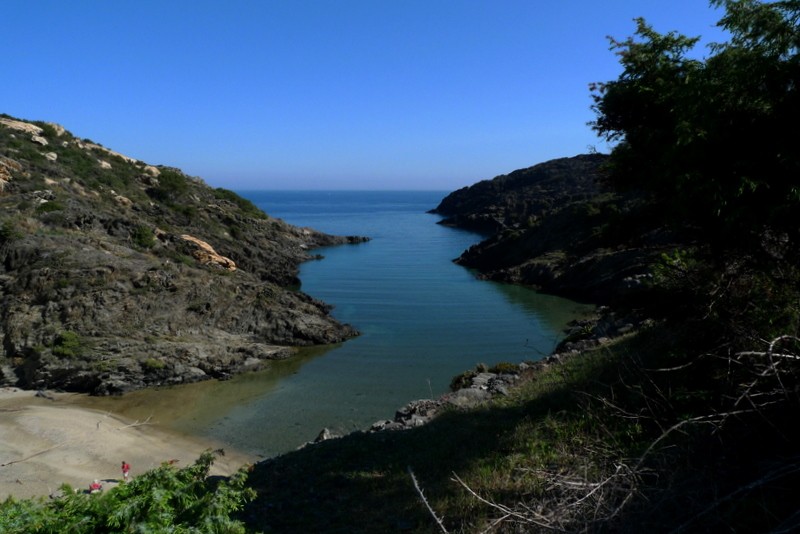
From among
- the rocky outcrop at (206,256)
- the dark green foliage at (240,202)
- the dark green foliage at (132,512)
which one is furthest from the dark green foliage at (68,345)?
the dark green foliage at (240,202)

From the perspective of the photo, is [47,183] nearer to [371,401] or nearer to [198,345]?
[198,345]

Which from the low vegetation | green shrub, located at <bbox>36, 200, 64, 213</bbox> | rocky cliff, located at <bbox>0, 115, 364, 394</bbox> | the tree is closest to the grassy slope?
the low vegetation

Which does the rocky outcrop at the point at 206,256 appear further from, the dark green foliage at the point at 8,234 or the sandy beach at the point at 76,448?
the sandy beach at the point at 76,448

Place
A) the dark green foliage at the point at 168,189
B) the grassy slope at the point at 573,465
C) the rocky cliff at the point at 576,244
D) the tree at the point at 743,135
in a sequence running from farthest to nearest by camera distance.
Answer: the dark green foliage at the point at 168,189, the rocky cliff at the point at 576,244, the tree at the point at 743,135, the grassy slope at the point at 573,465

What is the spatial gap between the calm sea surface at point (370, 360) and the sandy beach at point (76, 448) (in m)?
1.02

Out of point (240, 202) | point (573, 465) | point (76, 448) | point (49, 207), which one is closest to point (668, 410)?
point (573, 465)

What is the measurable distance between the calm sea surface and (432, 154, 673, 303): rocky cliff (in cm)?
287

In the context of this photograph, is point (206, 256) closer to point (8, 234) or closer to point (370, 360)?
point (8, 234)

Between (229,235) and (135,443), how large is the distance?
40.3 m

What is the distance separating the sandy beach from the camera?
14.9 meters

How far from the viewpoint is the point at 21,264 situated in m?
27.8

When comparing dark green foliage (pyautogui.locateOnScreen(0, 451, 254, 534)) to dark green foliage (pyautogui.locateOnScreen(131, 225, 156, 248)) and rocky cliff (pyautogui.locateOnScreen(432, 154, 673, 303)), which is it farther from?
dark green foliage (pyautogui.locateOnScreen(131, 225, 156, 248))

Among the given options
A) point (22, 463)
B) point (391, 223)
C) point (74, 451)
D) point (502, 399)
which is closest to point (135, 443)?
point (74, 451)

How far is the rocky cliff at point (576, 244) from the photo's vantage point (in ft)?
39.3
